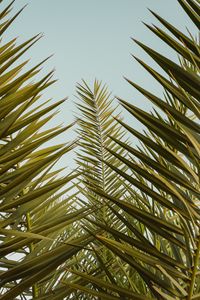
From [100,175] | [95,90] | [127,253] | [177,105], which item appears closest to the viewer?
[127,253]

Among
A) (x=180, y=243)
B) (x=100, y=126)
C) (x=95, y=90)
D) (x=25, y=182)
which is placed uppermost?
(x=95, y=90)

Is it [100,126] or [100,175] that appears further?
[100,126]

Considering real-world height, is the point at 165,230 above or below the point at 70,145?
below

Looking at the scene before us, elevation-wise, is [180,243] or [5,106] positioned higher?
[5,106]

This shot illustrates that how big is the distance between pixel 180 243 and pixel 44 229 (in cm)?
26

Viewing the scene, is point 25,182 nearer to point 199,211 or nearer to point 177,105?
point 199,211

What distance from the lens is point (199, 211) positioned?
789mm

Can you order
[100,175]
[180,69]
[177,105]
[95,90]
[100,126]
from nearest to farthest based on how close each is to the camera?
[180,69] → [177,105] → [100,175] → [100,126] → [95,90]

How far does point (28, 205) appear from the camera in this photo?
Answer: 2.86 feet

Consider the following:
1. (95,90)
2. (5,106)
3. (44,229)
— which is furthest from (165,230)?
(95,90)

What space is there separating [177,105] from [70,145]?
0.93 meters

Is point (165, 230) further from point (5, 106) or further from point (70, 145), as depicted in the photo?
point (5, 106)

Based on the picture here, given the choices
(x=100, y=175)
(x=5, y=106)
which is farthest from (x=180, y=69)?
(x=100, y=175)

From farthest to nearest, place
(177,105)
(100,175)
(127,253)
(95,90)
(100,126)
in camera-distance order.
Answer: (95,90) → (100,126) → (100,175) → (177,105) → (127,253)
